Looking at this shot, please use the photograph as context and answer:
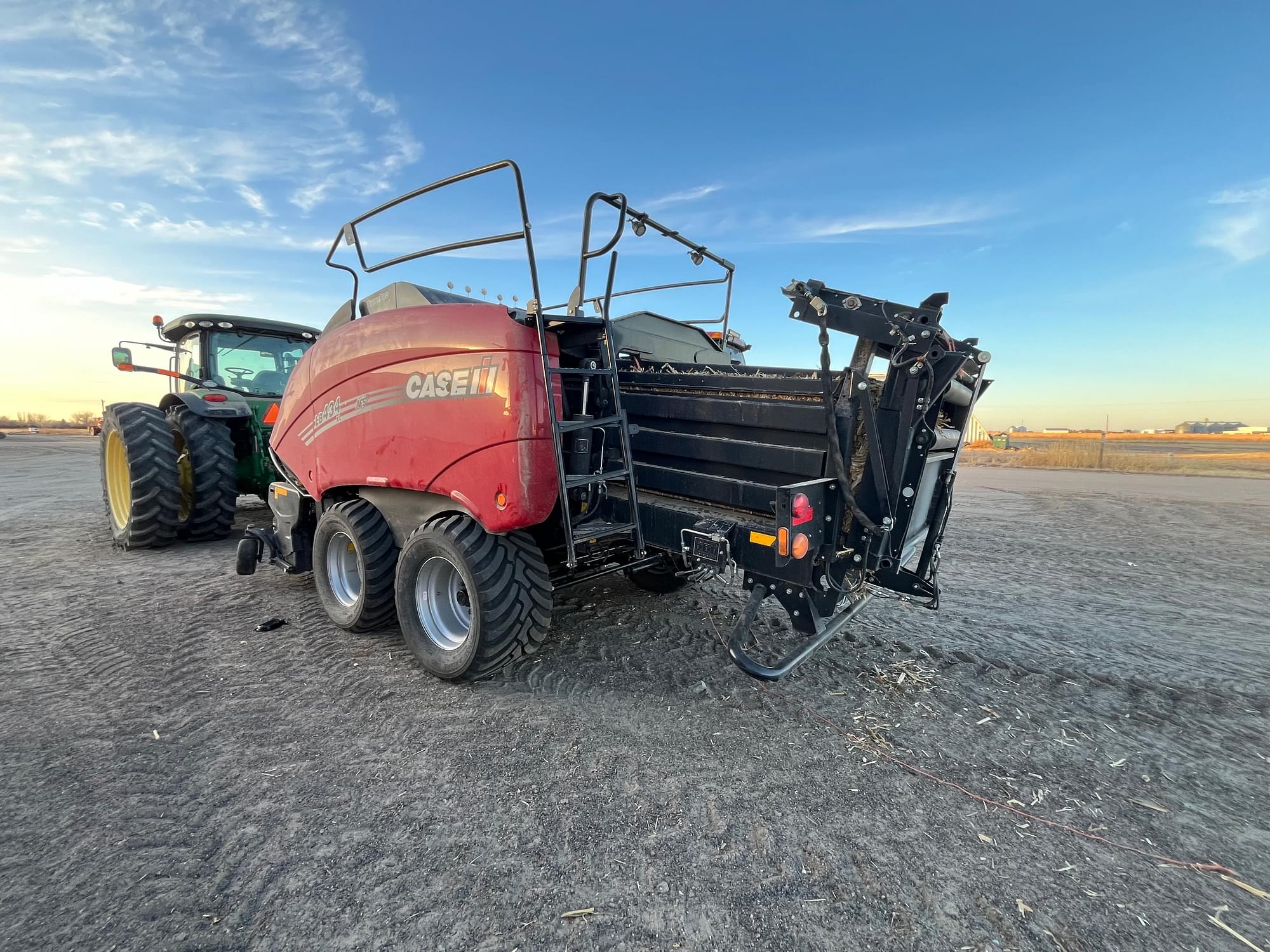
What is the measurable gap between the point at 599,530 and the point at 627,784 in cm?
123

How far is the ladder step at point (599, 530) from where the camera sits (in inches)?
118

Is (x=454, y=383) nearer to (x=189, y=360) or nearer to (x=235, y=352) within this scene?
(x=235, y=352)

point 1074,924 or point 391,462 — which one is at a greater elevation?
point 391,462

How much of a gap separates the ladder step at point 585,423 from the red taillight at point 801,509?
42.3 inches

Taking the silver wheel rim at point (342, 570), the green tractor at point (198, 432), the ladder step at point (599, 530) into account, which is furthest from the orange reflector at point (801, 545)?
the green tractor at point (198, 432)

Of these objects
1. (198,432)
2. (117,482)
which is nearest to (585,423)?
(198,432)

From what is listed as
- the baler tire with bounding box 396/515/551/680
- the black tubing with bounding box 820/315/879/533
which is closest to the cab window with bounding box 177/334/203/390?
the baler tire with bounding box 396/515/551/680

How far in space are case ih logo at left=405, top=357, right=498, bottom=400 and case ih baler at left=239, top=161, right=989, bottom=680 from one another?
11mm

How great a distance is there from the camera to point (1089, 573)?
5.73 metres

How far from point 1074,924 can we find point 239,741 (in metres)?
3.11

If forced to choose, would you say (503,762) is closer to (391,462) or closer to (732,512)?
(732,512)

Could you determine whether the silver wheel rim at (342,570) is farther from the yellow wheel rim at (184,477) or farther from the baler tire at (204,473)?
the yellow wheel rim at (184,477)

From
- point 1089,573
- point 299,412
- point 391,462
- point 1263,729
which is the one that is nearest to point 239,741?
point 391,462

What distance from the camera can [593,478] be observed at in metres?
2.99
